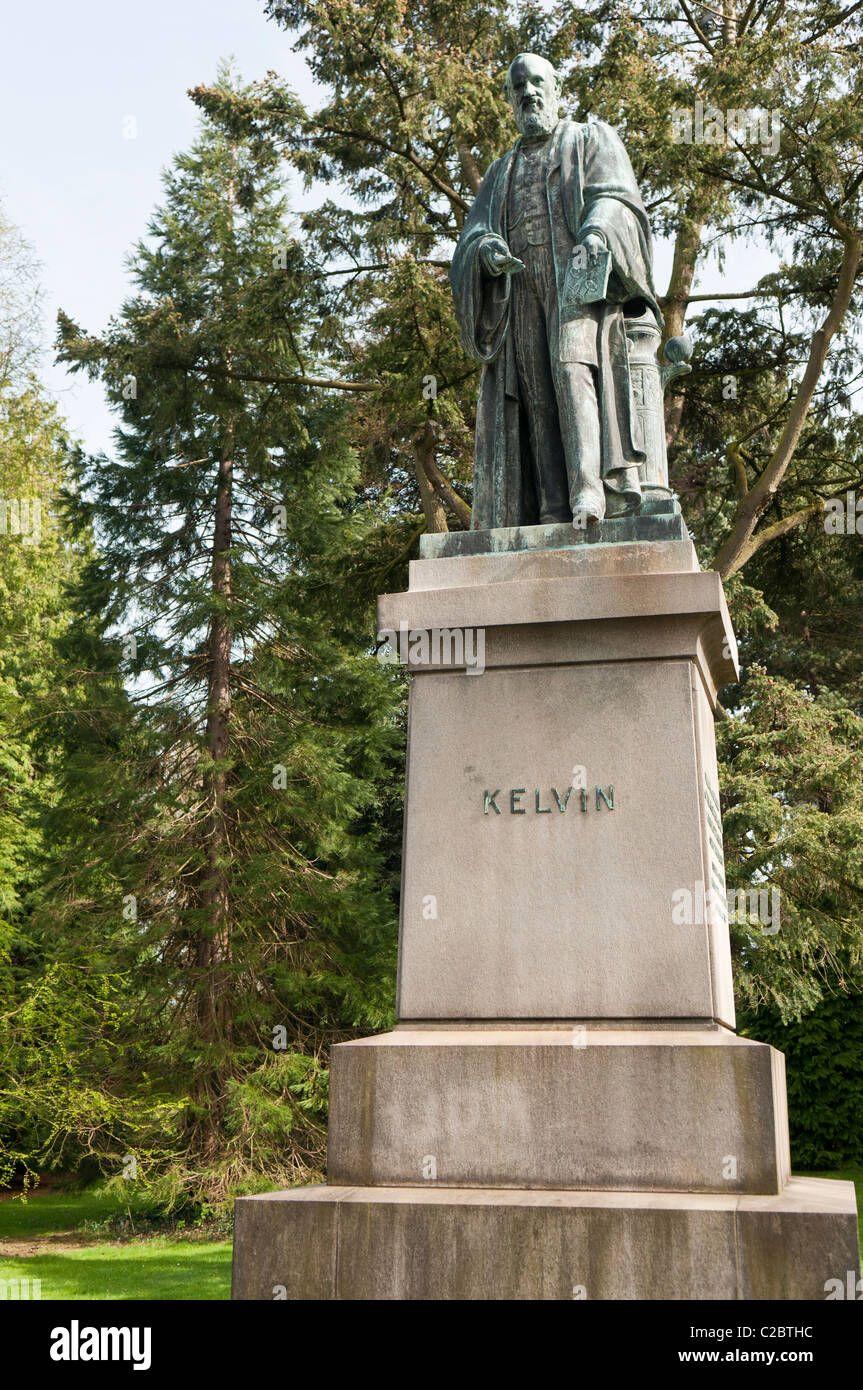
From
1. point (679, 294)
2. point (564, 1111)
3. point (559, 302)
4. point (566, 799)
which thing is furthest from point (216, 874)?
point (564, 1111)

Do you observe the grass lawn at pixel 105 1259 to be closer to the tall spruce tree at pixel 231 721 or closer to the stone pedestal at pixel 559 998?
the tall spruce tree at pixel 231 721

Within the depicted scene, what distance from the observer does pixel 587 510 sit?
5664 millimetres

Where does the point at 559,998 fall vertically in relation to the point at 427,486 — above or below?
below

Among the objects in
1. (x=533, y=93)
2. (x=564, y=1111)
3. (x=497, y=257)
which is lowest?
(x=564, y=1111)

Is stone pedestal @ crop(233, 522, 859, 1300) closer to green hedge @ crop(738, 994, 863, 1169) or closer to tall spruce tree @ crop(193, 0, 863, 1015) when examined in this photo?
tall spruce tree @ crop(193, 0, 863, 1015)

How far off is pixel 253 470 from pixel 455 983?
15989 millimetres

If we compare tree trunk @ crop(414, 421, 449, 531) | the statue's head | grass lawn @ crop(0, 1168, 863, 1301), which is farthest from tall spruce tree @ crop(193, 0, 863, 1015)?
the statue's head

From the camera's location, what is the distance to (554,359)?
6020mm

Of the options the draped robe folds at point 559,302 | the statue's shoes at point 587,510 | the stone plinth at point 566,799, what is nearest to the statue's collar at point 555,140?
the draped robe folds at point 559,302

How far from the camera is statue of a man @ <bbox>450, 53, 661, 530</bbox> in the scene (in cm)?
589

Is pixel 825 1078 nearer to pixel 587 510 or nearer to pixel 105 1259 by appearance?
pixel 105 1259

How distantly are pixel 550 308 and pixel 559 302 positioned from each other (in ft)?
0.50
